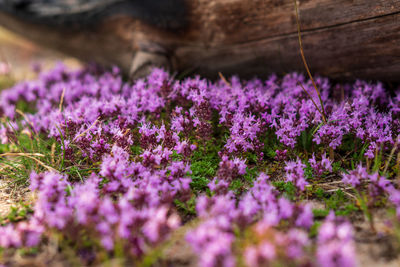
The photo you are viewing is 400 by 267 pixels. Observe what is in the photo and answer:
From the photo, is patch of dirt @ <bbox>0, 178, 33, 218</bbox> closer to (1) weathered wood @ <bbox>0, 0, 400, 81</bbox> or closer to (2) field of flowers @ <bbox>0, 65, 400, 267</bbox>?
(2) field of flowers @ <bbox>0, 65, 400, 267</bbox>

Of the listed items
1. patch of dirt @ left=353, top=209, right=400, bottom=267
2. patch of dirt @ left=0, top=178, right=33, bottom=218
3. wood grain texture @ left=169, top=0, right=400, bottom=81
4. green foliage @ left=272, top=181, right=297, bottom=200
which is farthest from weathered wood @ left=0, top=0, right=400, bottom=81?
patch of dirt @ left=0, top=178, right=33, bottom=218

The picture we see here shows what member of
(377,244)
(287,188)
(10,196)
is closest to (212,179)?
(287,188)

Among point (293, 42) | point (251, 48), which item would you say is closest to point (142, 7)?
point (251, 48)

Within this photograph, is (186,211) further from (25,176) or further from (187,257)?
(25,176)

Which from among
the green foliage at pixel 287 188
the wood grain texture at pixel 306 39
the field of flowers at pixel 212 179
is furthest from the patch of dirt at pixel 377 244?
the wood grain texture at pixel 306 39

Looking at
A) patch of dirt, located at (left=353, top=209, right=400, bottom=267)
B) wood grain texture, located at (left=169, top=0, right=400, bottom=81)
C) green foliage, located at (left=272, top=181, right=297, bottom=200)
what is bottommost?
patch of dirt, located at (left=353, top=209, right=400, bottom=267)

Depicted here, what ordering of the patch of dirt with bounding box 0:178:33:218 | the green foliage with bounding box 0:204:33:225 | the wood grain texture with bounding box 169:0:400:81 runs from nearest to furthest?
the green foliage with bounding box 0:204:33:225, the patch of dirt with bounding box 0:178:33:218, the wood grain texture with bounding box 169:0:400:81
